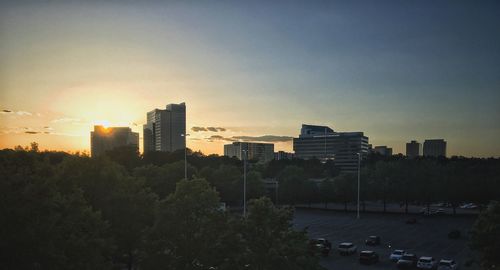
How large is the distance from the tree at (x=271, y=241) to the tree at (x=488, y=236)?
12.3 m

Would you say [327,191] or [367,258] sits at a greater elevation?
[327,191]

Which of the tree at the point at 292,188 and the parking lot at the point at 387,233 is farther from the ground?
the tree at the point at 292,188

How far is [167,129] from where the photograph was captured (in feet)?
567

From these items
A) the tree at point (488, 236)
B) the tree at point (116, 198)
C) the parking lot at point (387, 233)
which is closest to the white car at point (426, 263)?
the parking lot at point (387, 233)

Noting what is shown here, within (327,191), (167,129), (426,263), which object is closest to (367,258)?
(426,263)

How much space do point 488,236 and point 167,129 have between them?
15745 centimetres

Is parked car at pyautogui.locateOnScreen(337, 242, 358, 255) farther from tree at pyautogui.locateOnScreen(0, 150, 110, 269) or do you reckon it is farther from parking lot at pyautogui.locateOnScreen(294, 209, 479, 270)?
tree at pyautogui.locateOnScreen(0, 150, 110, 269)

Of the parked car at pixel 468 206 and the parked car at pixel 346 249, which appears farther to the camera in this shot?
the parked car at pixel 468 206

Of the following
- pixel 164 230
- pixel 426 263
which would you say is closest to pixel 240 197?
pixel 426 263

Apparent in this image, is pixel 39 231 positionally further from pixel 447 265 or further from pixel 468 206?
pixel 468 206

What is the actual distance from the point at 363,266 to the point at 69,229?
28.1 metres

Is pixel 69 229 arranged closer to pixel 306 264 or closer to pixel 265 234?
pixel 265 234

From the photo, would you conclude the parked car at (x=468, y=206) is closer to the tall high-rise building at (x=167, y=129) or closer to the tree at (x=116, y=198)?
the tree at (x=116, y=198)

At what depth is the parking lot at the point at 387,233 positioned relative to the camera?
3953cm
